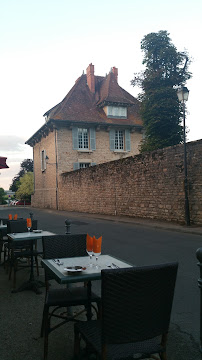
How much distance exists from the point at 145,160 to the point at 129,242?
280 inches

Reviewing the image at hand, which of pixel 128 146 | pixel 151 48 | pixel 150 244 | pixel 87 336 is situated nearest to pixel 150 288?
pixel 87 336

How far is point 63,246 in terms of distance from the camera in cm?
387

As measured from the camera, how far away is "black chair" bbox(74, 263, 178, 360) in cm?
199

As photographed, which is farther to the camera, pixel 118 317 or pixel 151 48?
pixel 151 48

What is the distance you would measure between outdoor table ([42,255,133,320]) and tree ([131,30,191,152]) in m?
A: 18.7

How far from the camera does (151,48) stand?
21.7m

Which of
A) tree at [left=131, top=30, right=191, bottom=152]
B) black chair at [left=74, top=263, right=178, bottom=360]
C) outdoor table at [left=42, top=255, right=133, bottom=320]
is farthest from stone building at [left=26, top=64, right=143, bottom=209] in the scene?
black chair at [left=74, top=263, right=178, bottom=360]

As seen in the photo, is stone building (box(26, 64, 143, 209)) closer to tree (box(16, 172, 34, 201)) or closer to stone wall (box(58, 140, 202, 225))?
stone wall (box(58, 140, 202, 225))

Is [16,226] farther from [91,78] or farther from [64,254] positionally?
[91,78]

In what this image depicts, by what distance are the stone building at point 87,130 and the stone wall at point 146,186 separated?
531 centimetres

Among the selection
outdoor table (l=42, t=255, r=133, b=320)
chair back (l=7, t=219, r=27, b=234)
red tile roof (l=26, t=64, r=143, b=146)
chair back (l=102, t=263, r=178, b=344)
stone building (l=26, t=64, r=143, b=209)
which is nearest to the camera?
chair back (l=102, t=263, r=178, b=344)

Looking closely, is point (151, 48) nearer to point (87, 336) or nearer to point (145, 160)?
point (145, 160)

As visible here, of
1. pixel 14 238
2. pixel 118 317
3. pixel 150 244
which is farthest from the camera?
pixel 150 244

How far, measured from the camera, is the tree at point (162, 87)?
834 inches
